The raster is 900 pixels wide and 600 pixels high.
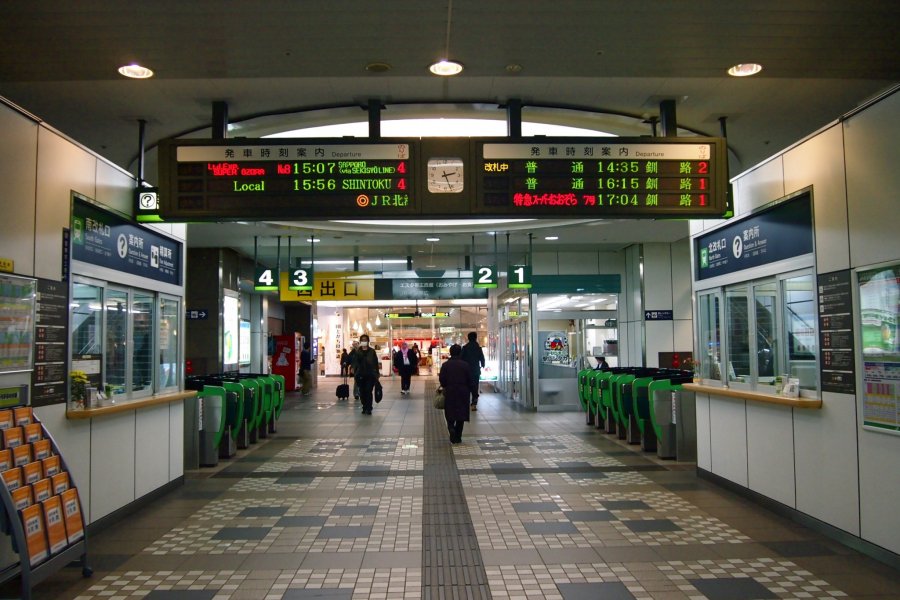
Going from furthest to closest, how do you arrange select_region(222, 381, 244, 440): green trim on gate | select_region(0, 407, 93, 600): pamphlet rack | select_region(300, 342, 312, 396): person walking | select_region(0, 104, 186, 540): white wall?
1. select_region(300, 342, 312, 396): person walking
2. select_region(222, 381, 244, 440): green trim on gate
3. select_region(0, 104, 186, 540): white wall
4. select_region(0, 407, 93, 600): pamphlet rack

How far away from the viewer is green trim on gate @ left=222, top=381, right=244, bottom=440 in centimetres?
879

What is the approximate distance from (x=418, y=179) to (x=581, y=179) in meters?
1.32

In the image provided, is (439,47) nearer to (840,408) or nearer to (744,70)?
(744,70)

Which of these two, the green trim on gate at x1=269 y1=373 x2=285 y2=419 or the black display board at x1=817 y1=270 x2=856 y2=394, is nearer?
the black display board at x1=817 y1=270 x2=856 y2=394

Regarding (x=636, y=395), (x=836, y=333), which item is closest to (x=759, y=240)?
(x=836, y=333)

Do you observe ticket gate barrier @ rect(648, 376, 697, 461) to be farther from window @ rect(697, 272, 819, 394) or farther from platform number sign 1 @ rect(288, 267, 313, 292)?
platform number sign 1 @ rect(288, 267, 313, 292)

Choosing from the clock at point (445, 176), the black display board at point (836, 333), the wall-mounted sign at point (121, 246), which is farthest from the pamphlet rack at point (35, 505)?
the black display board at point (836, 333)

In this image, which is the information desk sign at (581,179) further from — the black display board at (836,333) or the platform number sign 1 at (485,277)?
the platform number sign 1 at (485,277)

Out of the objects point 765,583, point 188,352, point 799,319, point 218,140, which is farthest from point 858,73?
point 188,352

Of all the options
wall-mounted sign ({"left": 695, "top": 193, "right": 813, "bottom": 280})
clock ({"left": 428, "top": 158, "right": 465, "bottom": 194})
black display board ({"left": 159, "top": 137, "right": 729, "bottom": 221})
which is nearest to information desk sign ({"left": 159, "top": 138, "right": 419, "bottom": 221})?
black display board ({"left": 159, "top": 137, "right": 729, "bottom": 221})

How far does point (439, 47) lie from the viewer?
4.73 meters

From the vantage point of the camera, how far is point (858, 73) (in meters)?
5.20

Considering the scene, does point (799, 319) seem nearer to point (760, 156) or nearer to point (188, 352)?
point (760, 156)

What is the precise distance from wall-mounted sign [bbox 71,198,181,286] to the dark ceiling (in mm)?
1093
